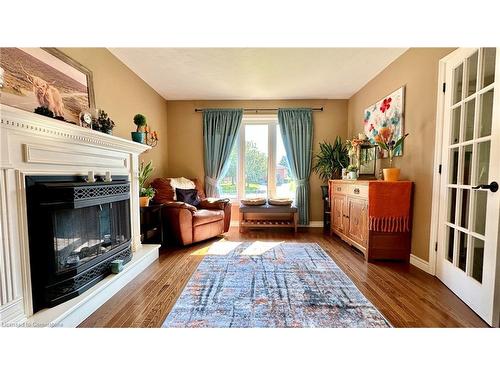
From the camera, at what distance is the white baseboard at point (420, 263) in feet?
7.32

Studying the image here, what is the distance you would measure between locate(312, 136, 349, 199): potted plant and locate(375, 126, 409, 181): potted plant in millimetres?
1035

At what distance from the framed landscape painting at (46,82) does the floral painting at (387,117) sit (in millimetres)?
3487

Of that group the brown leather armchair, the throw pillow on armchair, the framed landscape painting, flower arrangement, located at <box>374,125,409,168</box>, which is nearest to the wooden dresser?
flower arrangement, located at <box>374,125,409,168</box>

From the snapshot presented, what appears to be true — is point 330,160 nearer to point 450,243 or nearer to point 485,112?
point 450,243

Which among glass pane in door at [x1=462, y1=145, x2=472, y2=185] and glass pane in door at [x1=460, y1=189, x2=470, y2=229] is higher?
glass pane in door at [x1=462, y1=145, x2=472, y2=185]

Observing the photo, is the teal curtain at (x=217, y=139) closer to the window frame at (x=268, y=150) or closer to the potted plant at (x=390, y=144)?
the window frame at (x=268, y=150)

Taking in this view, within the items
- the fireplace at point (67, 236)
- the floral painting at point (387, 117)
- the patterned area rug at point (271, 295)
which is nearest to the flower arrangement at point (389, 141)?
the floral painting at point (387, 117)

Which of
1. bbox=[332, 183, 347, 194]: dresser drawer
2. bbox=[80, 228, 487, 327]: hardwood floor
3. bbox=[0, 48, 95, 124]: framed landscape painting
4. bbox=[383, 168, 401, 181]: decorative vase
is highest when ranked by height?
bbox=[0, 48, 95, 124]: framed landscape painting

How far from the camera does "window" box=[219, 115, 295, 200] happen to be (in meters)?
4.35

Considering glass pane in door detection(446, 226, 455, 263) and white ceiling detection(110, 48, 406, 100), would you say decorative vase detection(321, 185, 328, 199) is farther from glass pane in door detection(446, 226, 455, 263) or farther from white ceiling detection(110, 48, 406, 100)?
glass pane in door detection(446, 226, 455, 263)
